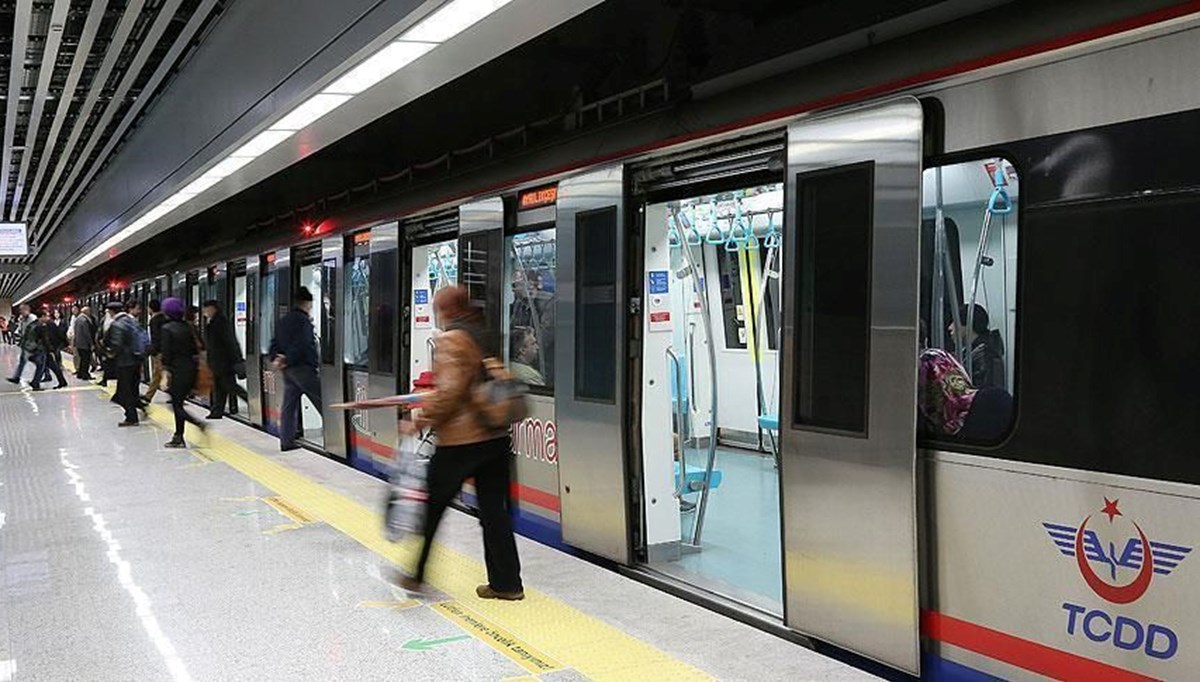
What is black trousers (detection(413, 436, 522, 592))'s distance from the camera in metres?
3.94

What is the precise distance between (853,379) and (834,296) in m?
0.30

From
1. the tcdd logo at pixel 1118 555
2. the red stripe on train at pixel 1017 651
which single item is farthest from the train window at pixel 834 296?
the tcdd logo at pixel 1118 555

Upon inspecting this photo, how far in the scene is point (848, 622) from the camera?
3.28m

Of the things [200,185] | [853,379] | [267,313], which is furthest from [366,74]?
[267,313]

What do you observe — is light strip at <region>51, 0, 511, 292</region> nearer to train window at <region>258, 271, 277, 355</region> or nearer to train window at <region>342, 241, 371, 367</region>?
train window at <region>342, 241, 371, 367</region>

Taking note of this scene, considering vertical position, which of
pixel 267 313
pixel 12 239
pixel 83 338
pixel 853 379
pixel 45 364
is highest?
pixel 12 239

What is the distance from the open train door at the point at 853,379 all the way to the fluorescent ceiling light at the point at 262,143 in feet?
12.1

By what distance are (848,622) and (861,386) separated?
2.65 feet

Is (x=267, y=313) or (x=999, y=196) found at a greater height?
(x=999, y=196)

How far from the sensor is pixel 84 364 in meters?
18.2

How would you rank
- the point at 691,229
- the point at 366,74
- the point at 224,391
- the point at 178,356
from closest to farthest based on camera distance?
1. the point at 366,74
2. the point at 691,229
3. the point at 178,356
4. the point at 224,391

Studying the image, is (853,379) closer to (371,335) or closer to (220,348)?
(371,335)

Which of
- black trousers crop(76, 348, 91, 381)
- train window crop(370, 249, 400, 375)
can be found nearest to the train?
train window crop(370, 249, 400, 375)

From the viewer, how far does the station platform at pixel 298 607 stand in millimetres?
3400
